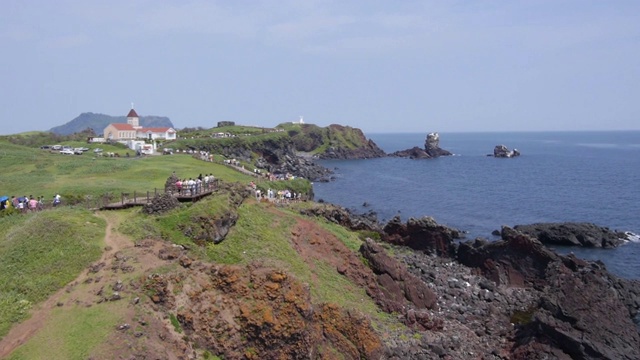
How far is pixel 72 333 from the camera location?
72.2 ft

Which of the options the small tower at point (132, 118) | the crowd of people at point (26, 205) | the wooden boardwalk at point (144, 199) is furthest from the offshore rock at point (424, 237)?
the small tower at point (132, 118)

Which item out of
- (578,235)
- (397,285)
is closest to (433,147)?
(578,235)

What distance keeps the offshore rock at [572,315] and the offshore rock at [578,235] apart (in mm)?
14829

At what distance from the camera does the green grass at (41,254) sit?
79.6ft

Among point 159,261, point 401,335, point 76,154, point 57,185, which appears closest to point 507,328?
point 401,335

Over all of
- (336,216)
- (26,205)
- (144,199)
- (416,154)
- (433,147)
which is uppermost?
(144,199)

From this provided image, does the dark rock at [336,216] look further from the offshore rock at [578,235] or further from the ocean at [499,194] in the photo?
the offshore rock at [578,235]

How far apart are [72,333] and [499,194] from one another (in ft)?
284

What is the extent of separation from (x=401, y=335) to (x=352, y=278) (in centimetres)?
597

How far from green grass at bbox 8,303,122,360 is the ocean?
148 ft

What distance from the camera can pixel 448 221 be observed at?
7212 centimetres

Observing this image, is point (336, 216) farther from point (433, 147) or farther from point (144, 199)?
point (433, 147)

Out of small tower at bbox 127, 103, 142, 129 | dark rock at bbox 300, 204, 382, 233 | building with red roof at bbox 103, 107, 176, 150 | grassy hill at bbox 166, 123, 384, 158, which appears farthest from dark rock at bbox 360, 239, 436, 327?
small tower at bbox 127, 103, 142, 129

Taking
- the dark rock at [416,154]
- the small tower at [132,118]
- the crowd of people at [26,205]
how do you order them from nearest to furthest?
the crowd of people at [26,205] < the small tower at [132,118] < the dark rock at [416,154]
